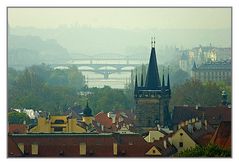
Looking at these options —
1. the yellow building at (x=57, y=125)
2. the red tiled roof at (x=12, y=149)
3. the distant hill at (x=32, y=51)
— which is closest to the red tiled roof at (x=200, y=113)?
the yellow building at (x=57, y=125)

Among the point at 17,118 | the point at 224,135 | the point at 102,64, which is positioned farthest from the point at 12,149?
the point at 224,135

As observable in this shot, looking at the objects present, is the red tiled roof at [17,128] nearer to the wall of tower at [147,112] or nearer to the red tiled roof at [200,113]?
the wall of tower at [147,112]

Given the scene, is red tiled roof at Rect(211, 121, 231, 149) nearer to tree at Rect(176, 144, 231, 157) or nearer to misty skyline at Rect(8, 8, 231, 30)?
tree at Rect(176, 144, 231, 157)

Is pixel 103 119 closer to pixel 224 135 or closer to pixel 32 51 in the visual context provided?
pixel 32 51

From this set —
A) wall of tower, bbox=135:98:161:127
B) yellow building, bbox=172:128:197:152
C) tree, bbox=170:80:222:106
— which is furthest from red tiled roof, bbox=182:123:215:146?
wall of tower, bbox=135:98:161:127

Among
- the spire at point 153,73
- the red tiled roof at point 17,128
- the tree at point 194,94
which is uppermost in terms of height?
the spire at point 153,73
